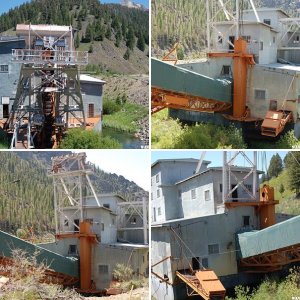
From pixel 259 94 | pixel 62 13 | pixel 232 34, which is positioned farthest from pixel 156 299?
pixel 62 13

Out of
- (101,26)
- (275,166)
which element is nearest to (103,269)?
(275,166)

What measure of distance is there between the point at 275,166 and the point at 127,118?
2412 mm

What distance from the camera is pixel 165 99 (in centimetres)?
700

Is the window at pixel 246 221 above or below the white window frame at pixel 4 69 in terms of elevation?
below

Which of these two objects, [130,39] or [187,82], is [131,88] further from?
[130,39]

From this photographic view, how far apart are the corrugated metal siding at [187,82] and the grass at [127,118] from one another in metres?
0.99

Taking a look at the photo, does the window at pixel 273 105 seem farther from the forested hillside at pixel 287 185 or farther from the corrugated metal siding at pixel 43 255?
the corrugated metal siding at pixel 43 255

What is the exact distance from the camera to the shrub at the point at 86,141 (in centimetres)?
698

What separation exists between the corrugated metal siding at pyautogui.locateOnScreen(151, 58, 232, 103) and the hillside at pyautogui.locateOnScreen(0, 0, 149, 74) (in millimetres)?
1876

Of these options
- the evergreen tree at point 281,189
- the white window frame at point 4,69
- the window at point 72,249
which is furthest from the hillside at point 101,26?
the window at point 72,249

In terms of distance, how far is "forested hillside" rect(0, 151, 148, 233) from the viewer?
7.52 metres

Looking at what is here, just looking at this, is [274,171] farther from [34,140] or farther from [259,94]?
[34,140]

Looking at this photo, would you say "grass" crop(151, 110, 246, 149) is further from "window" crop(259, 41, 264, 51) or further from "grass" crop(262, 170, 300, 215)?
"grass" crop(262, 170, 300, 215)

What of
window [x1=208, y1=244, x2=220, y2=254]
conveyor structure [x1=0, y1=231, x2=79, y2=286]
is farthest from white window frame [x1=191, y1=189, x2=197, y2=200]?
conveyor structure [x1=0, y1=231, x2=79, y2=286]
